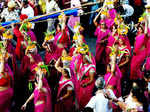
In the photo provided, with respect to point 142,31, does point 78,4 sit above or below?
above

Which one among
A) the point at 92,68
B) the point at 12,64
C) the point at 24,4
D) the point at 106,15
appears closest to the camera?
the point at 92,68

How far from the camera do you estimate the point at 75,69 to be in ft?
17.7

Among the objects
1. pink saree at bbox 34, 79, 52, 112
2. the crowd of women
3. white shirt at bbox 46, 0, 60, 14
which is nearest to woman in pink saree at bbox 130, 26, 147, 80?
the crowd of women

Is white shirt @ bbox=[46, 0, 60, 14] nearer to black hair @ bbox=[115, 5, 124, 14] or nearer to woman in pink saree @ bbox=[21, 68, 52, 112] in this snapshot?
black hair @ bbox=[115, 5, 124, 14]

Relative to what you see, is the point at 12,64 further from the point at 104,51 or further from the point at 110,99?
the point at 110,99

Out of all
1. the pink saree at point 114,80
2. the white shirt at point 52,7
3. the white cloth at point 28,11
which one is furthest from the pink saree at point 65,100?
the white shirt at point 52,7

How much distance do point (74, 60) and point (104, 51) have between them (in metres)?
1.24

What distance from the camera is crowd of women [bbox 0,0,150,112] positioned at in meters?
3.85

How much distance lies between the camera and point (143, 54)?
5.77 m

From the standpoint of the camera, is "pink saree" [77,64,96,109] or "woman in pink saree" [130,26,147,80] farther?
"woman in pink saree" [130,26,147,80]

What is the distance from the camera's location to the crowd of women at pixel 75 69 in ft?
12.6

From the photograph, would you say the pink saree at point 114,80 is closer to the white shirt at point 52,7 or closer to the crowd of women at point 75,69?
the crowd of women at point 75,69

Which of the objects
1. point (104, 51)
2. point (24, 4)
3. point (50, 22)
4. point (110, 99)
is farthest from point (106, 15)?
point (110, 99)

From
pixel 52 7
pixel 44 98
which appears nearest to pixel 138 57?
pixel 44 98
